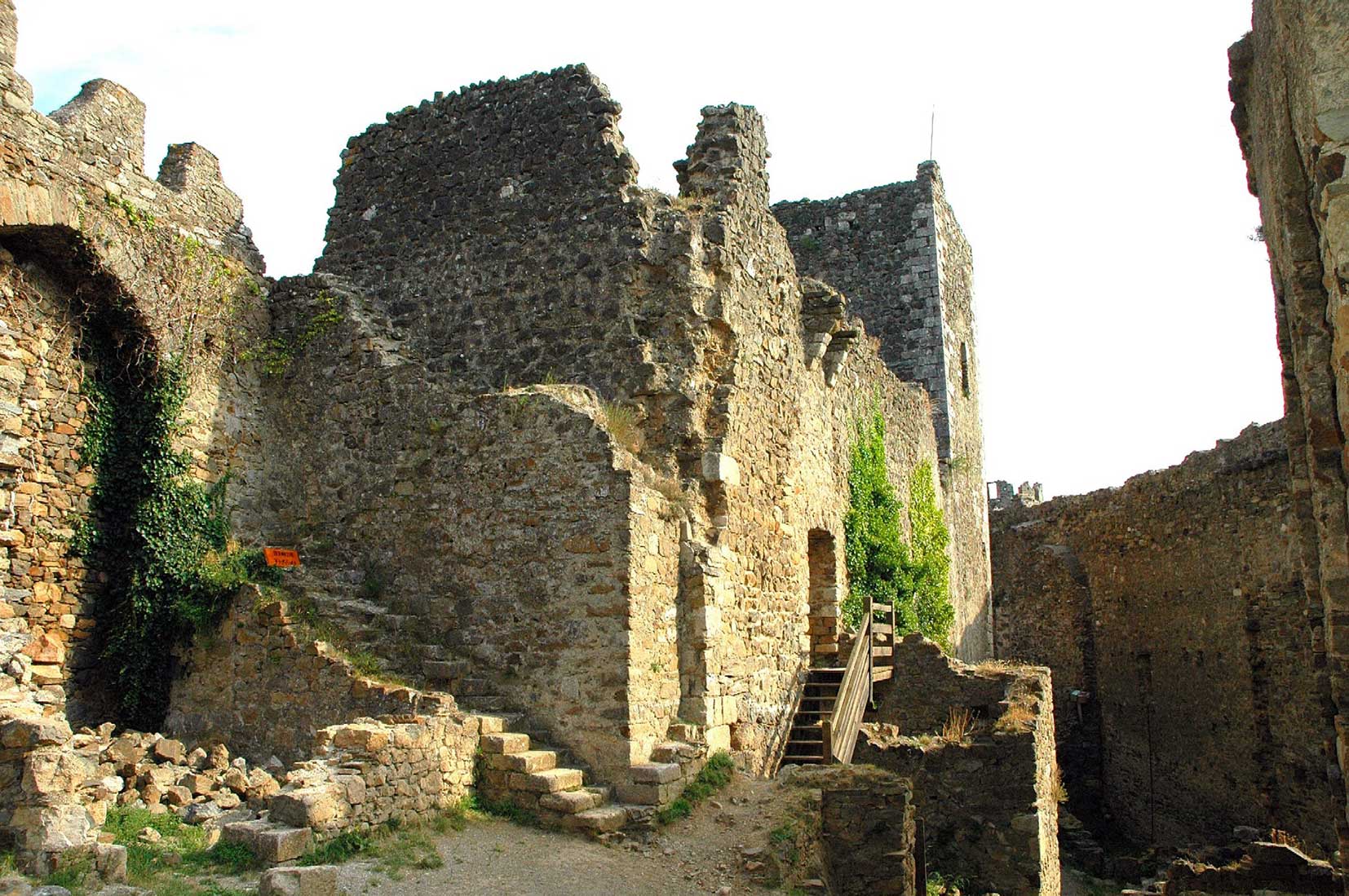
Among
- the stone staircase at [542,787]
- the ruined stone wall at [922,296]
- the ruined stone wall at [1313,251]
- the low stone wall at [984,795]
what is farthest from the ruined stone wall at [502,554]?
the ruined stone wall at [922,296]

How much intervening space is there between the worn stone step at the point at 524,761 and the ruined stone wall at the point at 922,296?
13.2m

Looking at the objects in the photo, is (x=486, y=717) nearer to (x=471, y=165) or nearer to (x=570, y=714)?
(x=570, y=714)

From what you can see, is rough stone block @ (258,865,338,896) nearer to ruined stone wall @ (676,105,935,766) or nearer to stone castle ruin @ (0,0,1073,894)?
stone castle ruin @ (0,0,1073,894)

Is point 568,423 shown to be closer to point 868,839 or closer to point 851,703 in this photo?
point 868,839

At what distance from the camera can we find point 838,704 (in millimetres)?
11422

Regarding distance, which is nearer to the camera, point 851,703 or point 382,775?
point 382,775

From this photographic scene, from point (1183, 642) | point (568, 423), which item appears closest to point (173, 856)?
point (568, 423)

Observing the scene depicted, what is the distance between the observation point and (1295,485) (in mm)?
6004

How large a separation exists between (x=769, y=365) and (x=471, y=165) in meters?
3.90

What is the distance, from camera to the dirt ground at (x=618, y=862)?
6.87 metres

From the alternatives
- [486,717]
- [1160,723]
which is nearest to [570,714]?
[486,717]

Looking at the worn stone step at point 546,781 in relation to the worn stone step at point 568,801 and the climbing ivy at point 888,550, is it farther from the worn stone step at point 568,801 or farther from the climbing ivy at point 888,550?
the climbing ivy at point 888,550

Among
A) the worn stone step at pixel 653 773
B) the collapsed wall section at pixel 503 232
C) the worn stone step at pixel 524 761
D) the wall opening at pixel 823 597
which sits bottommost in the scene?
the worn stone step at pixel 653 773

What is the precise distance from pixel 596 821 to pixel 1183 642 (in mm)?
14136
